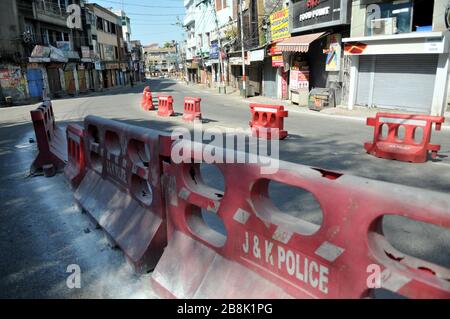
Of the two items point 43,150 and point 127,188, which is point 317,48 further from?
point 127,188

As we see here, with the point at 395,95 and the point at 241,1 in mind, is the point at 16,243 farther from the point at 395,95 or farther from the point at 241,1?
the point at 241,1

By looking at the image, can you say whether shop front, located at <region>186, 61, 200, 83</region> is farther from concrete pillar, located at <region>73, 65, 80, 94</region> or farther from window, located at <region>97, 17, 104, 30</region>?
concrete pillar, located at <region>73, 65, 80, 94</region>

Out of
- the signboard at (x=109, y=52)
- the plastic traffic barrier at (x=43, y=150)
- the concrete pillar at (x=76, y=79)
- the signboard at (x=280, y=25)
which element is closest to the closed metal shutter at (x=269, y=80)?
the signboard at (x=280, y=25)

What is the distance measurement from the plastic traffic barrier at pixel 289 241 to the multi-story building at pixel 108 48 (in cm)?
4957

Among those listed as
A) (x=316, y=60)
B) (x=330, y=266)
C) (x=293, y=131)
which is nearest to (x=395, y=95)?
(x=316, y=60)

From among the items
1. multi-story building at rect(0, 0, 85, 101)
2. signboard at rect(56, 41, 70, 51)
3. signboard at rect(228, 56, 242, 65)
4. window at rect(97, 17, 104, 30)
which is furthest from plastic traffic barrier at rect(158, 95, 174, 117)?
window at rect(97, 17, 104, 30)

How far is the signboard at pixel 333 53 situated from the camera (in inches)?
758

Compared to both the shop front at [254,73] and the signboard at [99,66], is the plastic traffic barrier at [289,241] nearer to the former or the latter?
the shop front at [254,73]

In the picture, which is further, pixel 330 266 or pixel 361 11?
pixel 361 11

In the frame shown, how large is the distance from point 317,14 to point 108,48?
44.8 meters

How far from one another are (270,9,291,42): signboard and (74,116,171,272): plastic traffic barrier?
2138 cm
